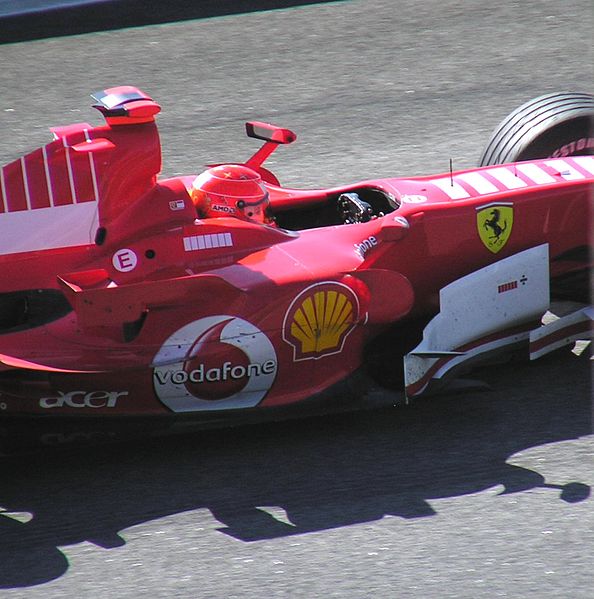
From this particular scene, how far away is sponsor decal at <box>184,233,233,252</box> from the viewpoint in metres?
4.96

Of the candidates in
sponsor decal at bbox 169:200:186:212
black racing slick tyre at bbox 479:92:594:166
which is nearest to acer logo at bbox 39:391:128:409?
sponsor decal at bbox 169:200:186:212

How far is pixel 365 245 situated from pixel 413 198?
1.22 ft

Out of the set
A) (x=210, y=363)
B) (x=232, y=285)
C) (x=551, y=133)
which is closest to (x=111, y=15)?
(x=551, y=133)

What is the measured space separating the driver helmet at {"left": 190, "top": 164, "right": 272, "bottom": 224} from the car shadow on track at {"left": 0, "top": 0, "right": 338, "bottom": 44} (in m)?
4.97

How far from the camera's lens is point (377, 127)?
8086mm

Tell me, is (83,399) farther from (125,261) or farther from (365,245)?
(365,245)

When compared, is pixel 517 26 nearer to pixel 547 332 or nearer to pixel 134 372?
→ pixel 547 332

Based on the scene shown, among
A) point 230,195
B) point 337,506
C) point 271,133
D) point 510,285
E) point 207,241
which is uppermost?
point 271,133

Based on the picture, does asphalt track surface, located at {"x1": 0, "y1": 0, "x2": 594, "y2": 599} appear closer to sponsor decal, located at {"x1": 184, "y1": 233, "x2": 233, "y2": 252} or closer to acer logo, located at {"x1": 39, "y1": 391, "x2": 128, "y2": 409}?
acer logo, located at {"x1": 39, "y1": 391, "x2": 128, "y2": 409}

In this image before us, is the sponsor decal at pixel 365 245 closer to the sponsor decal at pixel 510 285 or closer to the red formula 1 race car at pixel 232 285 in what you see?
the red formula 1 race car at pixel 232 285

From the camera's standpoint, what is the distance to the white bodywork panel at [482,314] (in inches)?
198

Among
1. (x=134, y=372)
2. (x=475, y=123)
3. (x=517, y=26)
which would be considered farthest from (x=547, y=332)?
(x=517, y=26)

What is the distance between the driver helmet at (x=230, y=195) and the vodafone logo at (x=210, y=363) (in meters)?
0.55

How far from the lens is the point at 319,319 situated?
492 cm
